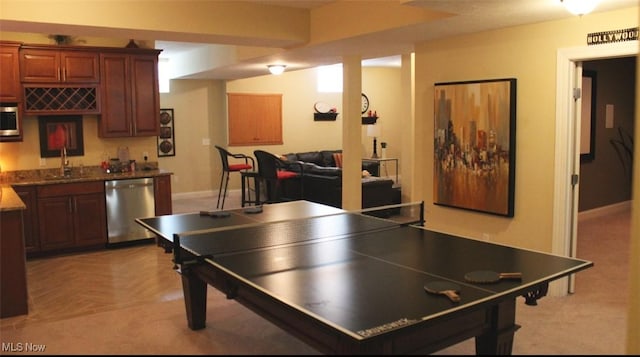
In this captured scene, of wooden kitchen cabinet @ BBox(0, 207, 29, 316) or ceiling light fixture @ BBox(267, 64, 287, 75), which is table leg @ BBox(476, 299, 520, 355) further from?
ceiling light fixture @ BBox(267, 64, 287, 75)

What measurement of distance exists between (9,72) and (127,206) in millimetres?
1918

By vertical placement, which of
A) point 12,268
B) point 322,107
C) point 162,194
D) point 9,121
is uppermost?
point 322,107

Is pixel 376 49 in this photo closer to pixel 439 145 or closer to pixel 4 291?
pixel 439 145

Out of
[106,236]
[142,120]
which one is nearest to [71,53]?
[142,120]

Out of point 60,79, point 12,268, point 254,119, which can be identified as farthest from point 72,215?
point 254,119

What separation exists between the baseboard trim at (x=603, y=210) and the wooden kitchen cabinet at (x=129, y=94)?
5.98 metres

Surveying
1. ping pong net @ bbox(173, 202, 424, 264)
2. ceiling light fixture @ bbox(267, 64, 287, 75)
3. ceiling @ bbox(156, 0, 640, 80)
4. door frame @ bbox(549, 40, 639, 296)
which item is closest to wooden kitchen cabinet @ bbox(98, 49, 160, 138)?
ceiling @ bbox(156, 0, 640, 80)

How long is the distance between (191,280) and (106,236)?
371cm

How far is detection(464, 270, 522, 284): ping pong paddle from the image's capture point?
6.72 feet

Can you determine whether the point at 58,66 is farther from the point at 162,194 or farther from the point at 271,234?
the point at 271,234

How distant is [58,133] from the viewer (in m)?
6.50

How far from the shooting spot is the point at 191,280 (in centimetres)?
307

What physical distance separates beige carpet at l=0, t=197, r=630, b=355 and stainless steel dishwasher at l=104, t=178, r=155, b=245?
178 millimetres

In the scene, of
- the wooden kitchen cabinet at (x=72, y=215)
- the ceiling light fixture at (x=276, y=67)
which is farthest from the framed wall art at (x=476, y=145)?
the wooden kitchen cabinet at (x=72, y=215)
